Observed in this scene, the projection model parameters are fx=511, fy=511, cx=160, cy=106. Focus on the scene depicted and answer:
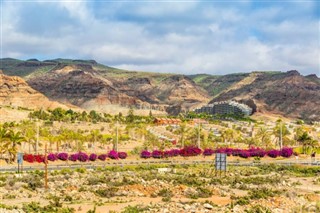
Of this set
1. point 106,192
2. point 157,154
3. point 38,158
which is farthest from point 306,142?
point 106,192

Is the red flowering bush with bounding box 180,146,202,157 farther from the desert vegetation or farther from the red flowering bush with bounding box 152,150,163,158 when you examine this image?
the desert vegetation

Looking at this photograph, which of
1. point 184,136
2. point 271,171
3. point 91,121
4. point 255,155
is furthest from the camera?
point 91,121

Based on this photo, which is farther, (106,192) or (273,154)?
(273,154)

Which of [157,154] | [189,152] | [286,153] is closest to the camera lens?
[157,154]

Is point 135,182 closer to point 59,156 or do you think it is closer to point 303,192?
point 303,192

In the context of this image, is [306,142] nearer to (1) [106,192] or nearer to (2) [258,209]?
(1) [106,192]

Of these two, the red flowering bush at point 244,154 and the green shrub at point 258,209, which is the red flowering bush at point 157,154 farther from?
the green shrub at point 258,209

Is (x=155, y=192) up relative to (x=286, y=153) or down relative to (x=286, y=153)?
down

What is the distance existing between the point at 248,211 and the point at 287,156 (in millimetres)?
65534

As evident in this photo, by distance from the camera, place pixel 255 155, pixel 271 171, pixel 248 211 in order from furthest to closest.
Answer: pixel 255 155 → pixel 271 171 → pixel 248 211

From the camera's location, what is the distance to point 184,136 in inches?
5472

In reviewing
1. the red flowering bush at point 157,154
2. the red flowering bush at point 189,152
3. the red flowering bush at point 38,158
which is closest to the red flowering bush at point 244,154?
the red flowering bush at point 189,152

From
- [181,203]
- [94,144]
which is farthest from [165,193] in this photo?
[94,144]

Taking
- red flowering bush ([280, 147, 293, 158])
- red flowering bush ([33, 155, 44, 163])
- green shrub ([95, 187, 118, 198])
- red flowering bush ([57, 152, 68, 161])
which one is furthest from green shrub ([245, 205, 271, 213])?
red flowering bush ([280, 147, 293, 158])
